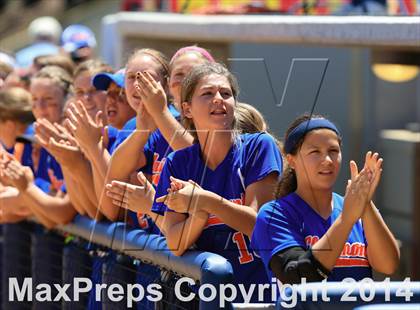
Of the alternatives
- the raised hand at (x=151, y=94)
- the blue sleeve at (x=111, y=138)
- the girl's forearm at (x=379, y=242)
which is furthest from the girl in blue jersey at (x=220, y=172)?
the blue sleeve at (x=111, y=138)

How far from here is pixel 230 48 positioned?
8.40 meters

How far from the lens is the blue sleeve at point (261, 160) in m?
4.29

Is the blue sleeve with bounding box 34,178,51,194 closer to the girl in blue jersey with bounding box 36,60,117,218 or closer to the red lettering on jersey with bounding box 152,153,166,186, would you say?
the girl in blue jersey with bounding box 36,60,117,218

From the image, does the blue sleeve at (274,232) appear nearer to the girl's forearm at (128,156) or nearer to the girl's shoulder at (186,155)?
the girl's shoulder at (186,155)

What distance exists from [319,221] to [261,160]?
17.7 inches

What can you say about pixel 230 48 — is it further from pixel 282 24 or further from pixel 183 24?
pixel 282 24

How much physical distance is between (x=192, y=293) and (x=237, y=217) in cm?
32

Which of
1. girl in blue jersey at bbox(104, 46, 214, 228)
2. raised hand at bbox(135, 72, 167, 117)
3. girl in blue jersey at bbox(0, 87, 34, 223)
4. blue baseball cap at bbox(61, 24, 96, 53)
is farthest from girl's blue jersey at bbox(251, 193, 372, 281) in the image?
blue baseball cap at bbox(61, 24, 96, 53)

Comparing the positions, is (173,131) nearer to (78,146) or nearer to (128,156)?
(128,156)

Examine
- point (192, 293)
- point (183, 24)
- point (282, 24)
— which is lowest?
point (192, 293)

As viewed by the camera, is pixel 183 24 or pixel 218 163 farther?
pixel 183 24

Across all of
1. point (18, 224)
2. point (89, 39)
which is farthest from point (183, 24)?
point (18, 224)

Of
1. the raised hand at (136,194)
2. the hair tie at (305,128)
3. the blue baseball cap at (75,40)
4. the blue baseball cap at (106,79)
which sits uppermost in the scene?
the blue baseball cap at (75,40)

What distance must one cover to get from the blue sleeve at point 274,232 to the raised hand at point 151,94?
0.90m
